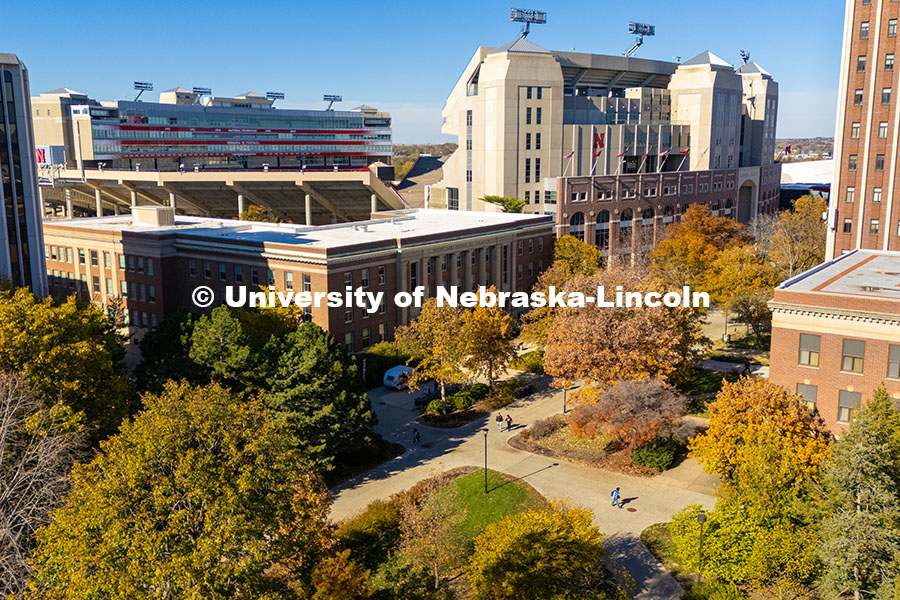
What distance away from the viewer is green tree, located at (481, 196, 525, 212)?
97750 mm

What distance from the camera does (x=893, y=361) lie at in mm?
38875

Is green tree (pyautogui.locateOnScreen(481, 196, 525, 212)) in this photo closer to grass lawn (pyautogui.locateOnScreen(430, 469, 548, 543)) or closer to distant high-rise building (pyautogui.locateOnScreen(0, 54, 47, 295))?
distant high-rise building (pyautogui.locateOnScreen(0, 54, 47, 295))

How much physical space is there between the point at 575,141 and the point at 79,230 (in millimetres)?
63575

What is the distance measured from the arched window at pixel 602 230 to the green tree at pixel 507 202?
11172mm

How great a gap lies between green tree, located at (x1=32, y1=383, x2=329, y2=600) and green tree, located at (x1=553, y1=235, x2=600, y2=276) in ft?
198

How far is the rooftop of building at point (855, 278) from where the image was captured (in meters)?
42.5

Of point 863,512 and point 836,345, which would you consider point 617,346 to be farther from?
point 863,512

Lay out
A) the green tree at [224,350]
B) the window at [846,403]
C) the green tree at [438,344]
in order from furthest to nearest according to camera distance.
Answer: the green tree at [438,344] → the green tree at [224,350] → the window at [846,403]

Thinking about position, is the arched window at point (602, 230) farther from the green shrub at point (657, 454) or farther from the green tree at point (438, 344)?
the green shrub at point (657, 454)

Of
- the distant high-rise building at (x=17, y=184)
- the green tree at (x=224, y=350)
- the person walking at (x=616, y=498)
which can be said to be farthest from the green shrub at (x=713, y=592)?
the distant high-rise building at (x=17, y=184)

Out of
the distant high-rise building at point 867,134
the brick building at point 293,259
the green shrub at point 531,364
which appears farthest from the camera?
the distant high-rise building at point 867,134

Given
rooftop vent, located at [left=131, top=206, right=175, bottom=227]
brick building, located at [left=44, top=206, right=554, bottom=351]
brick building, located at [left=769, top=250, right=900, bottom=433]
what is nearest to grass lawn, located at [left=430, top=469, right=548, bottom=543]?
brick building, located at [left=769, top=250, right=900, bottom=433]

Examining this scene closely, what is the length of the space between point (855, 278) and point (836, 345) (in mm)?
9048

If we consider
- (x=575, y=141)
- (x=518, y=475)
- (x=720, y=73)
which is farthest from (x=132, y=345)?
(x=720, y=73)
